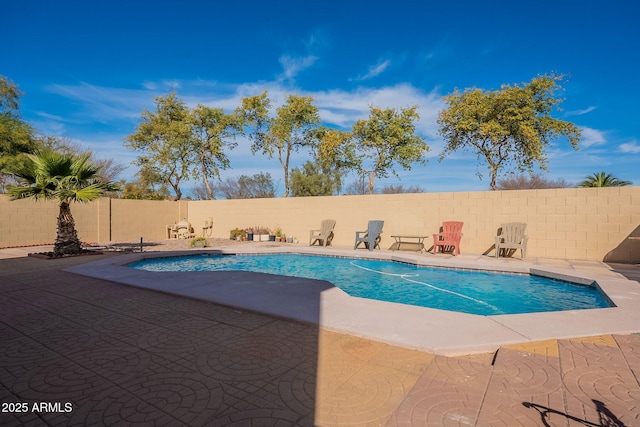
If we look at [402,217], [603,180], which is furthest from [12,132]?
[603,180]

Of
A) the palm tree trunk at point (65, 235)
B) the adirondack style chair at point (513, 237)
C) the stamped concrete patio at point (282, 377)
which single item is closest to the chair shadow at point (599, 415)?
the stamped concrete patio at point (282, 377)

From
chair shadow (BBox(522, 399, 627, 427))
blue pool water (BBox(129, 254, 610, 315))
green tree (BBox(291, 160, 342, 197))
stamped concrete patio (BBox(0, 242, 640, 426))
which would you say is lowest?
blue pool water (BBox(129, 254, 610, 315))

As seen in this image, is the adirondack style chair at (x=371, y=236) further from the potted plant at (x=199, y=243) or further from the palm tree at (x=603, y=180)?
the palm tree at (x=603, y=180)

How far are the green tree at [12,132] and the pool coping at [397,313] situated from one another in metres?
13.9

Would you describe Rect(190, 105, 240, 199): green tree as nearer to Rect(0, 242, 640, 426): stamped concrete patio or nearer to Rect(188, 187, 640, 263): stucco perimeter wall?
Rect(188, 187, 640, 263): stucco perimeter wall

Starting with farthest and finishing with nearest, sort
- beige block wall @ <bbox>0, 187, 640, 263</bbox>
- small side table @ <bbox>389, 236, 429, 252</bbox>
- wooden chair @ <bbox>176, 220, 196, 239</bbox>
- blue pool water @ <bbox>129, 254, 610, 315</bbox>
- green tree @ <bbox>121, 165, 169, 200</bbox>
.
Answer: green tree @ <bbox>121, 165, 169, 200</bbox> → wooden chair @ <bbox>176, 220, 196, 239</bbox> → small side table @ <bbox>389, 236, 429, 252</bbox> → beige block wall @ <bbox>0, 187, 640, 263</bbox> → blue pool water @ <bbox>129, 254, 610, 315</bbox>

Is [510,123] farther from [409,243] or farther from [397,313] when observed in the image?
[397,313]

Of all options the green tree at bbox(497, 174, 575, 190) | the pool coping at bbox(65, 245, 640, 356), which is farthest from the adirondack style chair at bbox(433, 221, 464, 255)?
the green tree at bbox(497, 174, 575, 190)

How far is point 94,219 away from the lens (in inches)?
489

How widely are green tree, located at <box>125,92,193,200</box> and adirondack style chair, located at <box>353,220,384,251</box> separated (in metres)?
14.3

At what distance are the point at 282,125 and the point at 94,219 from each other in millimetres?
11333

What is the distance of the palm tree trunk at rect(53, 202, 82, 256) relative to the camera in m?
8.47

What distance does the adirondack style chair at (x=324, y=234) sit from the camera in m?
11.5

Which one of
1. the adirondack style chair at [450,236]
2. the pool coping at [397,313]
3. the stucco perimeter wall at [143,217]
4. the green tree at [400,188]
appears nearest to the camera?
the pool coping at [397,313]
